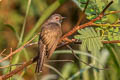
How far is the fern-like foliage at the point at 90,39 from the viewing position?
1614 mm

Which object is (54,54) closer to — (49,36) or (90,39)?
(49,36)

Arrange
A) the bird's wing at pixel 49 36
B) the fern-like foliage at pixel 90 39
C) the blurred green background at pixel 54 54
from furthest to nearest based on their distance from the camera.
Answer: the blurred green background at pixel 54 54 < the bird's wing at pixel 49 36 < the fern-like foliage at pixel 90 39

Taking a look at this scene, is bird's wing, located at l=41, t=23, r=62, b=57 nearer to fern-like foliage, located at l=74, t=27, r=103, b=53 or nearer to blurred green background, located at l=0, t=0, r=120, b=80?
blurred green background, located at l=0, t=0, r=120, b=80

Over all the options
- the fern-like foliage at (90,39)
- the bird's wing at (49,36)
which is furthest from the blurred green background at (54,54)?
the fern-like foliage at (90,39)

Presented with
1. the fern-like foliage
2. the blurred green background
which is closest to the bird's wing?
the blurred green background

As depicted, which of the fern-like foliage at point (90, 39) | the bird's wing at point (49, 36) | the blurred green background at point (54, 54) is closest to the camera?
the fern-like foliage at point (90, 39)

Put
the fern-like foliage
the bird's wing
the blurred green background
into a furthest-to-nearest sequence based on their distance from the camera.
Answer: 1. the blurred green background
2. the bird's wing
3. the fern-like foliage

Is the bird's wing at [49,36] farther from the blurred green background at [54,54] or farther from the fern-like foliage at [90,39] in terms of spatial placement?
the fern-like foliage at [90,39]

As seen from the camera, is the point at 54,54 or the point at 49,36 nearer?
the point at 49,36

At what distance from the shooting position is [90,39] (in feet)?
5.42

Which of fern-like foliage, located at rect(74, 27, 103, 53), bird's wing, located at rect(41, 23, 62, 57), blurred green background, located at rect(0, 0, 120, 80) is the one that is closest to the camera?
fern-like foliage, located at rect(74, 27, 103, 53)

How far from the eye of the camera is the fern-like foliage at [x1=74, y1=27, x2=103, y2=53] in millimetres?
1614

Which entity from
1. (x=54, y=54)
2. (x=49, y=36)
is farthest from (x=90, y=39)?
(x=54, y=54)

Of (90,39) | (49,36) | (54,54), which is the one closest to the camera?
(90,39)
